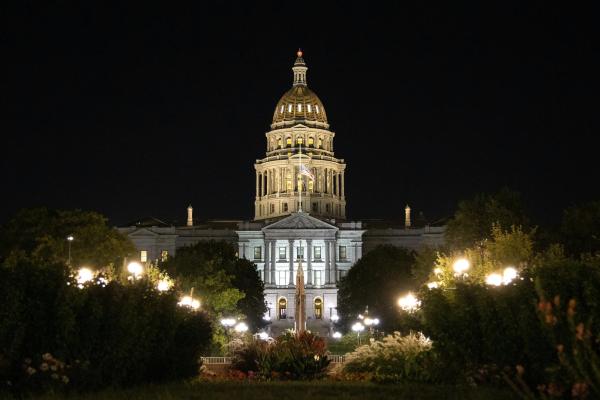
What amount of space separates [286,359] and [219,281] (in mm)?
44568

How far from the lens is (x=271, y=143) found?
175875 mm

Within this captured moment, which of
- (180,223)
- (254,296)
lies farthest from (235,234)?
(254,296)

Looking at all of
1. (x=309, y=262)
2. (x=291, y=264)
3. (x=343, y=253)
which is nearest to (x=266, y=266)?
(x=291, y=264)

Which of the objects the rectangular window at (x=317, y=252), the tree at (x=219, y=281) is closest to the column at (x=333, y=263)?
the rectangular window at (x=317, y=252)

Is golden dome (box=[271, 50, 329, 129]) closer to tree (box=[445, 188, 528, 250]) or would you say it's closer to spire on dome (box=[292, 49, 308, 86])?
spire on dome (box=[292, 49, 308, 86])

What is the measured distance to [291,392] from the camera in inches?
1074

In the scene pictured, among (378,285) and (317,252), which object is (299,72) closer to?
(317,252)

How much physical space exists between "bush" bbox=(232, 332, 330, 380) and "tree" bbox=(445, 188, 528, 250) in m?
47.3

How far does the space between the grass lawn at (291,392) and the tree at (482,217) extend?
52.8 meters

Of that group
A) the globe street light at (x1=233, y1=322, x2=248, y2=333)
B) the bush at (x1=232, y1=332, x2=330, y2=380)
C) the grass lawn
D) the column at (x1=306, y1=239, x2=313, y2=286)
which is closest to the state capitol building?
the column at (x1=306, y1=239, x2=313, y2=286)

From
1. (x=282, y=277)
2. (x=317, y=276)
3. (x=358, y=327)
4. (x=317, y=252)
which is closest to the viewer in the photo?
(x=358, y=327)

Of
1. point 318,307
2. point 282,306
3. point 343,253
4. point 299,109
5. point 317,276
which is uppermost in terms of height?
point 299,109

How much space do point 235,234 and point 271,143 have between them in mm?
22928

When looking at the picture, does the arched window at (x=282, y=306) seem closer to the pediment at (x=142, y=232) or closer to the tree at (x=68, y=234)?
the pediment at (x=142, y=232)
